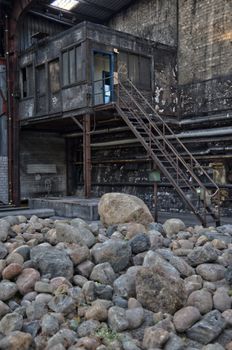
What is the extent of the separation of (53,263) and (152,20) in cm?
1215

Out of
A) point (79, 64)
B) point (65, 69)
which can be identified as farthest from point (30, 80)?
point (79, 64)

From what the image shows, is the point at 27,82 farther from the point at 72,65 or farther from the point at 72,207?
the point at 72,207

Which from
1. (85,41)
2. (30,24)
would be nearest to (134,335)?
(85,41)

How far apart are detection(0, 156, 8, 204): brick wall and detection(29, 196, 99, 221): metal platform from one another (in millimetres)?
2600

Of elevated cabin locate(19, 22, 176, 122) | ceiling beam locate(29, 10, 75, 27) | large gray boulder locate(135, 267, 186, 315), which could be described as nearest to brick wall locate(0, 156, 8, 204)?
elevated cabin locate(19, 22, 176, 122)

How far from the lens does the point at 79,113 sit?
492 inches

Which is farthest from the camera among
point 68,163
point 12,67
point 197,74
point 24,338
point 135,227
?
point 68,163

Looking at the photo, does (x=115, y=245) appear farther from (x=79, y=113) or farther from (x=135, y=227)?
(x=79, y=113)

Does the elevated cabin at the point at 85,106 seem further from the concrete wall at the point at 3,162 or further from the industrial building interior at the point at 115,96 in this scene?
the concrete wall at the point at 3,162

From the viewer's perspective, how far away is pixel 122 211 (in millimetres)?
Result: 8023

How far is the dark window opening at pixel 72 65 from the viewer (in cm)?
1245

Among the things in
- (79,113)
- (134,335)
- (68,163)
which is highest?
(79,113)

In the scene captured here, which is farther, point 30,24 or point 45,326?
point 30,24

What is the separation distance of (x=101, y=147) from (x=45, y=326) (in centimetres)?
1182
